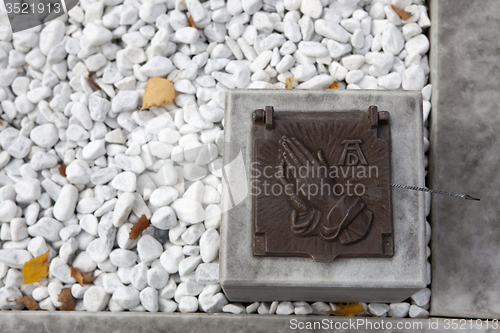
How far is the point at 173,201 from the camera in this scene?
6.72ft

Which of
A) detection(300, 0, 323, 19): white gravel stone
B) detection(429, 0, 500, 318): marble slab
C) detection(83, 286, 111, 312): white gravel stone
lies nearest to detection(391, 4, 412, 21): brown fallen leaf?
detection(429, 0, 500, 318): marble slab

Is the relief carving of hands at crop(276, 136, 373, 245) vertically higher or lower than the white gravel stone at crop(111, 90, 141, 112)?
lower

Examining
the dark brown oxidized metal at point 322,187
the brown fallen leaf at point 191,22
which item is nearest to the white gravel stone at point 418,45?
the dark brown oxidized metal at point 322,187

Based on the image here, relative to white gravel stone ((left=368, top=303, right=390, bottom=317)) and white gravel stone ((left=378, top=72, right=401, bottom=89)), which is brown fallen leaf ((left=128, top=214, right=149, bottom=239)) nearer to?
white gravel stone ((left=368, top=303, right=390, bottom=317))

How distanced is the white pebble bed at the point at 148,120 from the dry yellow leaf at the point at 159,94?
5cm

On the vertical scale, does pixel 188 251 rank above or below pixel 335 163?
below

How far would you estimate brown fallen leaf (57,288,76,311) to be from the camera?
196cm

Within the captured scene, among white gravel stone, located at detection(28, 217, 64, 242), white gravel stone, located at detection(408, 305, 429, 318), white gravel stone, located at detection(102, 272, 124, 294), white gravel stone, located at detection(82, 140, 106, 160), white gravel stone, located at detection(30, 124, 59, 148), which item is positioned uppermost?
white gravel stone, located at detection(30, 124, 59, 148)

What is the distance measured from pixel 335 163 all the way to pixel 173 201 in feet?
2.72

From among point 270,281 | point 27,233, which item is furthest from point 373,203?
point 27,233

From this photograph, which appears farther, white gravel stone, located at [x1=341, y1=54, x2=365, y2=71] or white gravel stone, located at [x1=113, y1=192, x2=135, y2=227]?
white gravel stone, located at [x1=341, y1=54, x2=365, y2=71]

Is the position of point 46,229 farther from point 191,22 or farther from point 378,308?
point 378,308

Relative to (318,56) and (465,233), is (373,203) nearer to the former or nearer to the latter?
(465,233)

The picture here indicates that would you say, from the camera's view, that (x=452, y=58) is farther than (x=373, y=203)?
Yes
